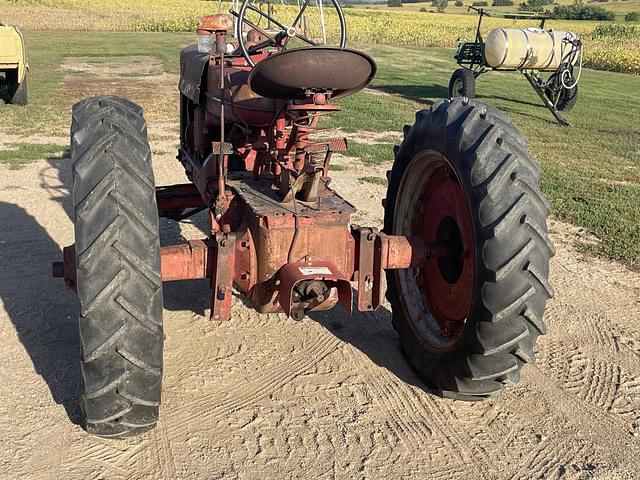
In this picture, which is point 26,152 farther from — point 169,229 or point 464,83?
point 464,83

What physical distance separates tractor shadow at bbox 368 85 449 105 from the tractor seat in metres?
13.1

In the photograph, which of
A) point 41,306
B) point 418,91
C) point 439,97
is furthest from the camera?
point 418,91

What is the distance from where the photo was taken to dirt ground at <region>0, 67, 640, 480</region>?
3.12 meters

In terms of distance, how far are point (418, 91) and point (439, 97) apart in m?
0.86

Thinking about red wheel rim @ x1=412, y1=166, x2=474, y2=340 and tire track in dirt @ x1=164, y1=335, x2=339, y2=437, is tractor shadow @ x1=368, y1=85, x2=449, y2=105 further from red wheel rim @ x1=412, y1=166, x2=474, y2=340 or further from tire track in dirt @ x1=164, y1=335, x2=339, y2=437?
tire track in dirt @ x1=164, y1=335, x2=339, y2=437

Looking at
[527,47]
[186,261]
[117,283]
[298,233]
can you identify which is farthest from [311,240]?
[527,47]

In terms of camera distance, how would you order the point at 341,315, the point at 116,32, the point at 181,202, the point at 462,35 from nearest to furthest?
the point at 341,315 → the point at 181,202 → the point at 116,32 → the point at 462,35

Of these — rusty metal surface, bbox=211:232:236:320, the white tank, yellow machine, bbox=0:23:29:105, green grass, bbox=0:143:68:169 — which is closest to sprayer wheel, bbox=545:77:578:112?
the white tank

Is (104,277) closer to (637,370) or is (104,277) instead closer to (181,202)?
(181,202)

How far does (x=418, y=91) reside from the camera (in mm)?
18016

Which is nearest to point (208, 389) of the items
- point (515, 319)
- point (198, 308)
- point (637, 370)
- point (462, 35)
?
point (198, 308)

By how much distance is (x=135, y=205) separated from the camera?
9.56 feet

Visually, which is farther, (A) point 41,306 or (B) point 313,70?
(A) point 41,306

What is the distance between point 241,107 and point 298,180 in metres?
0.97
